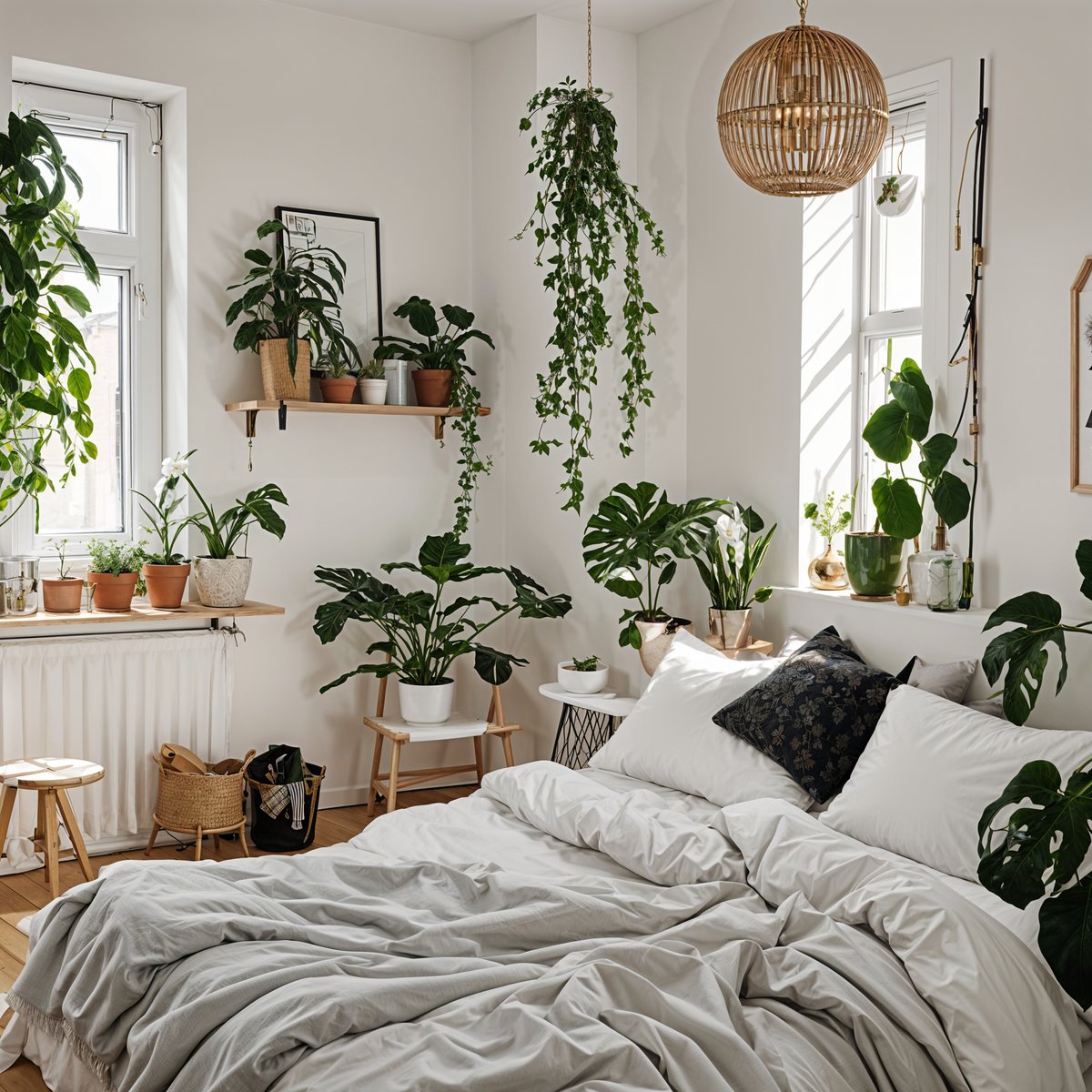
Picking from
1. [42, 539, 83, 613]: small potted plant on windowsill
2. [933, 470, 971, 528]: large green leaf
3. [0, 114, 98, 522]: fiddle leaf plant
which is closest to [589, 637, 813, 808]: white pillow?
[933, 470, 971, 528]: large green leaf

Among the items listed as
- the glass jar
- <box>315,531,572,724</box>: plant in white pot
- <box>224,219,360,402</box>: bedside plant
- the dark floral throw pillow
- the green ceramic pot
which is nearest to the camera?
the dark floral throw pillow

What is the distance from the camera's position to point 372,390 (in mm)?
4621

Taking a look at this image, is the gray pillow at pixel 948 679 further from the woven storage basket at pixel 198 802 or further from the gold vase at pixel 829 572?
the woven storage basket at pixel 198 802

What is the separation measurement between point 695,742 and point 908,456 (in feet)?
3.48

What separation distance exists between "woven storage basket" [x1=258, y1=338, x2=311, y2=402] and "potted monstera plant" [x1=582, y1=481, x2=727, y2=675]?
3.76 ft

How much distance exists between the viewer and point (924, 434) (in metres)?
3.52

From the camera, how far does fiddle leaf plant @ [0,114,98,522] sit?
3.73 metres

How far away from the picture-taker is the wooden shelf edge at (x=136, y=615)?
394 centimetres

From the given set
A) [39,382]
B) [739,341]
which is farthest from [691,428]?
[39,382]

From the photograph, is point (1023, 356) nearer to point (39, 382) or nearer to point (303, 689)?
point (303, 689)

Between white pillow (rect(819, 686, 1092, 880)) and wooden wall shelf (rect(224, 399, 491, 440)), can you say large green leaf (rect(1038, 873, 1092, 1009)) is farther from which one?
wooden wall shelf (rect(224, 399, 491, 440))

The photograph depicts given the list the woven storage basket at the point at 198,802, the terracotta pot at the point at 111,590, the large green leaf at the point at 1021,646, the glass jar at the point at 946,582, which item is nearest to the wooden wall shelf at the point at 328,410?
the terracotta pot at the point at 111,590

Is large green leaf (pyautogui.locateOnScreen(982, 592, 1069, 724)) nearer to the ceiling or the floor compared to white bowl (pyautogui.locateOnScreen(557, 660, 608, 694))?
nearer to the ceiling

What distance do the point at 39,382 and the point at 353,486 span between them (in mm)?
1184
